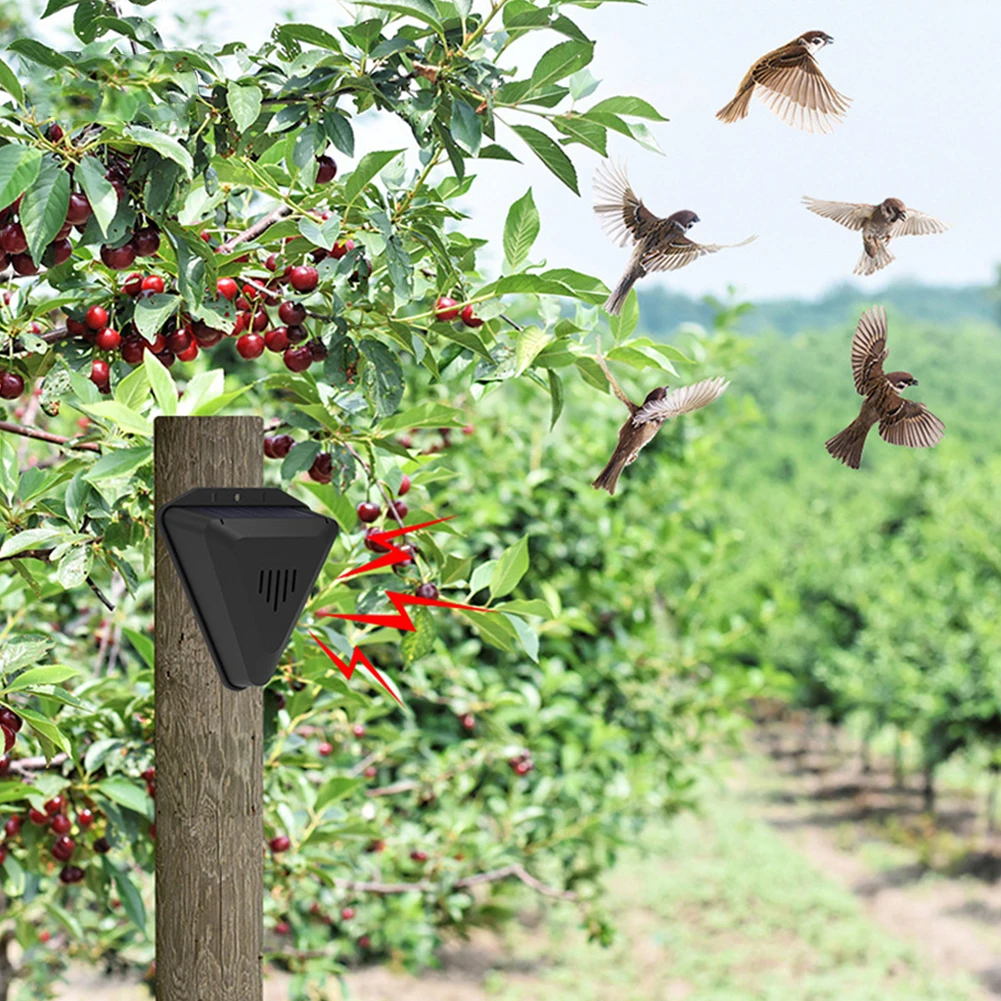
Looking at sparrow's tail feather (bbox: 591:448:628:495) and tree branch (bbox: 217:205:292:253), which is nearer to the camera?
sparrow's tail feather (bbox: 591:448:628:495)

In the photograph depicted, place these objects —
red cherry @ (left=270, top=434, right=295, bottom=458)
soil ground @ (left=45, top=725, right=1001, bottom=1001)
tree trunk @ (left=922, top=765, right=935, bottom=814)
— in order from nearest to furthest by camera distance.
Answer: red cherry @ (left=270, top=434, right=295, bottom=458) < soil ground @ (left=45, top=725, right=1001, bottom=1001) < tree trunk @ (left=922, top=765, right=935, bottom=814)

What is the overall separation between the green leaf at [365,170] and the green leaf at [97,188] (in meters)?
0.27

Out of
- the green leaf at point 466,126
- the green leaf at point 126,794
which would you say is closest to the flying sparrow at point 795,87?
the green leaf at point 466,126

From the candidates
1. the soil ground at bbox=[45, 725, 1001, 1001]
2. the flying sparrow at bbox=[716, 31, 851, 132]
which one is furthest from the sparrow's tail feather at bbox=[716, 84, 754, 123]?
→ the soil ground at bbox=[45, 725, 1001, 1001]

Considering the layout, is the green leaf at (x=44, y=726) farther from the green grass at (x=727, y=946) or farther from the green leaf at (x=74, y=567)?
the green grass at (x=727, y=946)

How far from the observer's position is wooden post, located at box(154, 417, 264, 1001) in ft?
3.70

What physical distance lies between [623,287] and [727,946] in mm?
7011

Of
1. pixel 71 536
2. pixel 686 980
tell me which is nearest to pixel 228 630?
pixel 71 536

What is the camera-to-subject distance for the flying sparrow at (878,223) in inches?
46.3

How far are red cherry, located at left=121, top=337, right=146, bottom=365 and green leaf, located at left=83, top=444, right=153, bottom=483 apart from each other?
177mm

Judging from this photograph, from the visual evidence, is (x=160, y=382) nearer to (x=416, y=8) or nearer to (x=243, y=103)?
(x=243, y=103)

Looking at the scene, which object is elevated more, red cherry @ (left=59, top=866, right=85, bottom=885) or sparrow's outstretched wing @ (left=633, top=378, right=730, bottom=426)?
sparrow's outstretched wing @ (left=633, top=378, right=730, bottom=426)

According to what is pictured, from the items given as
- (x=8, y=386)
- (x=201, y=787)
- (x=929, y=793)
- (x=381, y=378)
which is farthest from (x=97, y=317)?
(x=929, y=793)

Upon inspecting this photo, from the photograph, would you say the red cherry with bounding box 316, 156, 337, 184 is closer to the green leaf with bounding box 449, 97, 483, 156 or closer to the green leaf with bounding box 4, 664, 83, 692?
the green leaf with bounding box 449, 97, 483, 156
